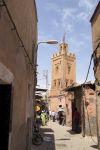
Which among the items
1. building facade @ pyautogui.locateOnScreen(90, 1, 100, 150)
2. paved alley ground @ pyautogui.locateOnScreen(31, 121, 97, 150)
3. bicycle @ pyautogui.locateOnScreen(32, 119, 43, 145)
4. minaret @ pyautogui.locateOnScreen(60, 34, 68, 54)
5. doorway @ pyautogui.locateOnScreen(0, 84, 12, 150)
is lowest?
paved alley ground @ pyautogui.locateOnScreen(31, 121, 97, 150)

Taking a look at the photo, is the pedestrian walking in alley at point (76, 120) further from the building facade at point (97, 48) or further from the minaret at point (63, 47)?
the minaret at point (63, 47)

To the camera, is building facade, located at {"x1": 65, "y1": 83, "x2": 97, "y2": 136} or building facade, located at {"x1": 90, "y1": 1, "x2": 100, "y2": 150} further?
building facade, located at {"x1": 65, "y1": 83, "x2": 97, "y2": 136}

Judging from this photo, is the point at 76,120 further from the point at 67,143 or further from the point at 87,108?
the point at 67,143

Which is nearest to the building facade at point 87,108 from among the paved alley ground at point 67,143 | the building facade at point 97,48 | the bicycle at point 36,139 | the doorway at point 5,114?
the paved alley ground at point 67,143

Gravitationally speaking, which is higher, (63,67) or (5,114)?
(63,67)

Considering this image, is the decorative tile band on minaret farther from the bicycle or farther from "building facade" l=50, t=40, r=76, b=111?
the bicycle

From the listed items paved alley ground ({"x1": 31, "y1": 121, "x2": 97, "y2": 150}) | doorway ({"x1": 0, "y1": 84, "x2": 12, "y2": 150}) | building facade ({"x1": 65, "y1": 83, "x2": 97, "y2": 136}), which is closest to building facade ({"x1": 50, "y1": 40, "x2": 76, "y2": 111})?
building facade ({"x1": 65, "y1": 83, "x2": 97, "y2": 136})

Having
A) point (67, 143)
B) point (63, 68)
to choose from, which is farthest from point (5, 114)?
point (63, 68)

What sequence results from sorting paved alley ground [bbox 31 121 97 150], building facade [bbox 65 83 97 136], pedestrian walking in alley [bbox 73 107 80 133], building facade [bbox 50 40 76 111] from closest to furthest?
paved alley ground [bbox 31 121 97 150] < building facade [bbox 65 83 97 136] < pedestrian walking in alley [bbox 73 107 80 133] < building facade [bbox 50 40 76 111]

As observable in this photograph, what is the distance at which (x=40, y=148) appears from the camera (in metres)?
12.4

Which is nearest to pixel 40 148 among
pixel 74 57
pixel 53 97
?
pixel 53 97

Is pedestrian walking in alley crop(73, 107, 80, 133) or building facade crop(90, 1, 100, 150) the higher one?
building facade crop(90, 1, 100, 150)

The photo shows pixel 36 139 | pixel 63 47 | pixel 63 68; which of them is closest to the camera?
pixel 36 139

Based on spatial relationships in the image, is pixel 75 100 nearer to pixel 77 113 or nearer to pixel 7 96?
pixel 77 113
